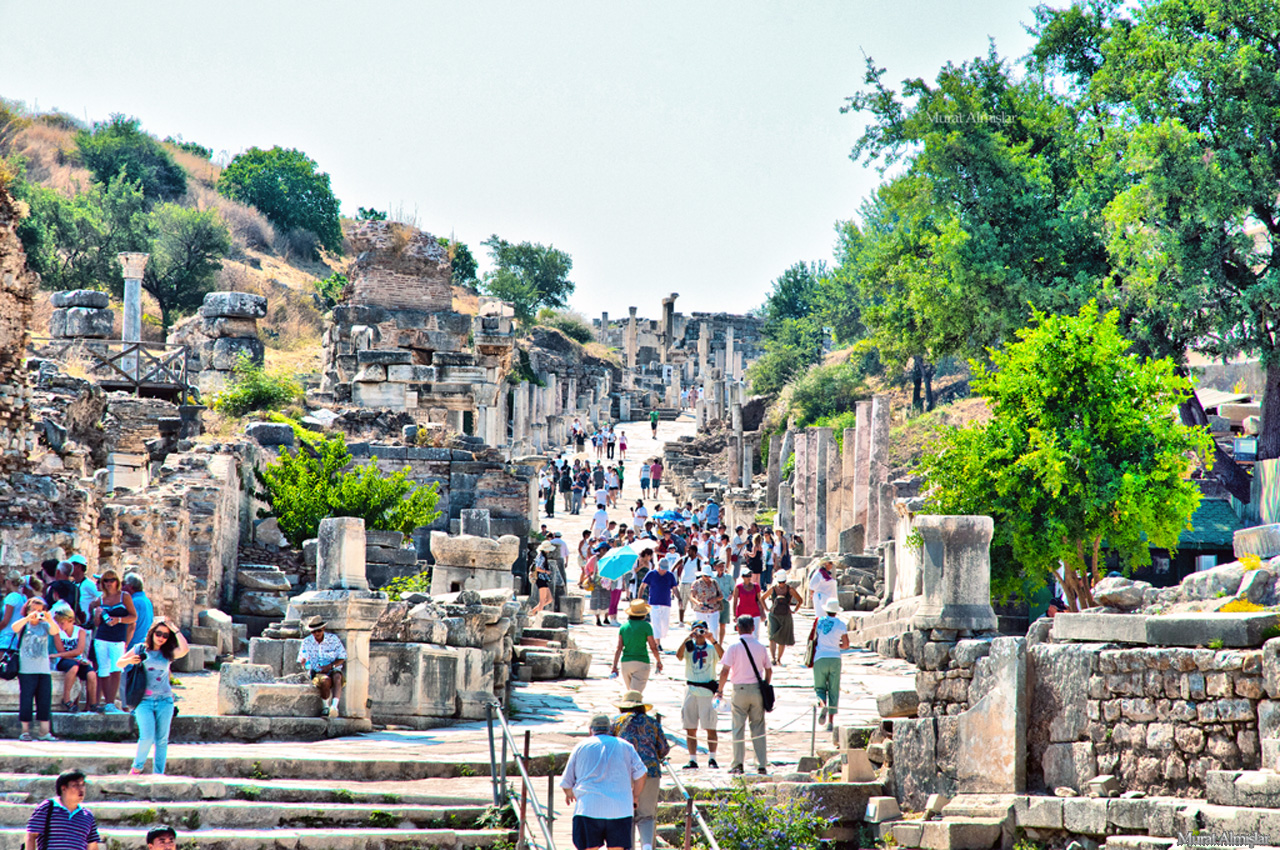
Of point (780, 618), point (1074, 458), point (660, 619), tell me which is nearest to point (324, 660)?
point (780, 618)

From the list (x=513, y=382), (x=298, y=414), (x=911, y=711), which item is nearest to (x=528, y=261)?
(x=513, y=382)

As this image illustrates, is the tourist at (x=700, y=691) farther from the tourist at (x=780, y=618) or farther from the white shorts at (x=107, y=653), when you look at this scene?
the white shorts at (x=107, y=653)

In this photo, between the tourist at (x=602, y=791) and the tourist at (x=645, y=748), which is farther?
the tourist at (x=645, y=748)

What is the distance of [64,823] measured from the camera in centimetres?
723

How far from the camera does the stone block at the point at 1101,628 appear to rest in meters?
9.37

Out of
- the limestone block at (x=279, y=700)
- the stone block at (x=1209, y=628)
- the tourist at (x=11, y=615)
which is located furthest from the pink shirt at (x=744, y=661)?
the tourist at (x=11, y=615)

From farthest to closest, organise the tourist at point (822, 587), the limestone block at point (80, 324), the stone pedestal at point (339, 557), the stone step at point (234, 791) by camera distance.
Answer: the limestone block at point (80, 324)
the tourist at point (822, 587)
the stone pedestal at point (339, 557)
the stone step at point (234, 791)

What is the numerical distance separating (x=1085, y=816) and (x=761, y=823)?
89.6 inches

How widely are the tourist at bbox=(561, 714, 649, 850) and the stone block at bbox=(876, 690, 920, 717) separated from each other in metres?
3.90

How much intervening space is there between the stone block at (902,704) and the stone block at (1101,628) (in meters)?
1.54

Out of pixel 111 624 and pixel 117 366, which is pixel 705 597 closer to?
pixel 111 624

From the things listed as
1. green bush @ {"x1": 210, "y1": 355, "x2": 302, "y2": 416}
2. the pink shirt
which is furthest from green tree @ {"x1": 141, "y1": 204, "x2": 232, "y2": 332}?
the pink shirt

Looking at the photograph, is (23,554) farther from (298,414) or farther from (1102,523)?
(1102,523)

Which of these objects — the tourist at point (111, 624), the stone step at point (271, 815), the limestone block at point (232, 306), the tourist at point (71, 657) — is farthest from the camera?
the limestone block at point (232, 306)
